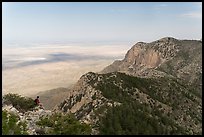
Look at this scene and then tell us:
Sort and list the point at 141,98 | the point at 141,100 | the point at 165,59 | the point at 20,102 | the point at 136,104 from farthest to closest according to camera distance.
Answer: the point at 165,59 < the point at 141,98 < the point at 141,100 < the point at 136,104 < the point at 20,102

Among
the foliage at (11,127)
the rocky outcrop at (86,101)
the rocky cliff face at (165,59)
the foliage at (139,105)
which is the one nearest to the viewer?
the foliage at (11,127)

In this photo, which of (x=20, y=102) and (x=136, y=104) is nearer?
(x=20, y=102)

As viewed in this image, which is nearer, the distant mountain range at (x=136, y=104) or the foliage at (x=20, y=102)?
the foliage at (x=20, y=102)

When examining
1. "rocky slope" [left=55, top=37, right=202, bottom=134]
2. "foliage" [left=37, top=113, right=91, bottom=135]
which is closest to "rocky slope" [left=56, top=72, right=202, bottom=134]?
"rocky slope" [left=55, top=37, right=202, bottom=134]

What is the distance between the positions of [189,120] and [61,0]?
176 ft

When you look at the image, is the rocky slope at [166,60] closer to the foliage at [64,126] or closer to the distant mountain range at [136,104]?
the distant mountain range at [136,104]

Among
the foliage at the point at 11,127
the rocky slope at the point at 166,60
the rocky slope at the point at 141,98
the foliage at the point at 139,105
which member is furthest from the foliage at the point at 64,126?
the rocky slope at the point at 166,60

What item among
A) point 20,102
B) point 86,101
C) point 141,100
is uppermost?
point 20,102

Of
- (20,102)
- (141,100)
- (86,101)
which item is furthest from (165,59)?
(20,102)

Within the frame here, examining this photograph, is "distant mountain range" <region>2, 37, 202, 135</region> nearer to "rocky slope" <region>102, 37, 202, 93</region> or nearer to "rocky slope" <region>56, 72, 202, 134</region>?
"rocky slope" <region>56, 72, 202, 134</region>

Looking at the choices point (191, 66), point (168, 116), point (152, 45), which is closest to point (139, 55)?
point (152, 45)

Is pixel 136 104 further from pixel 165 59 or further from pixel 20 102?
pixel 165 59

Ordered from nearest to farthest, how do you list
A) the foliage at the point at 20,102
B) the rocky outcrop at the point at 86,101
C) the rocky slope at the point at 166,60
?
the foliage at the point at 20,102, the rocky outcrop at the point at 86,101, the rocky slope at the point at 166,60

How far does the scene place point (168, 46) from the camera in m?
136
